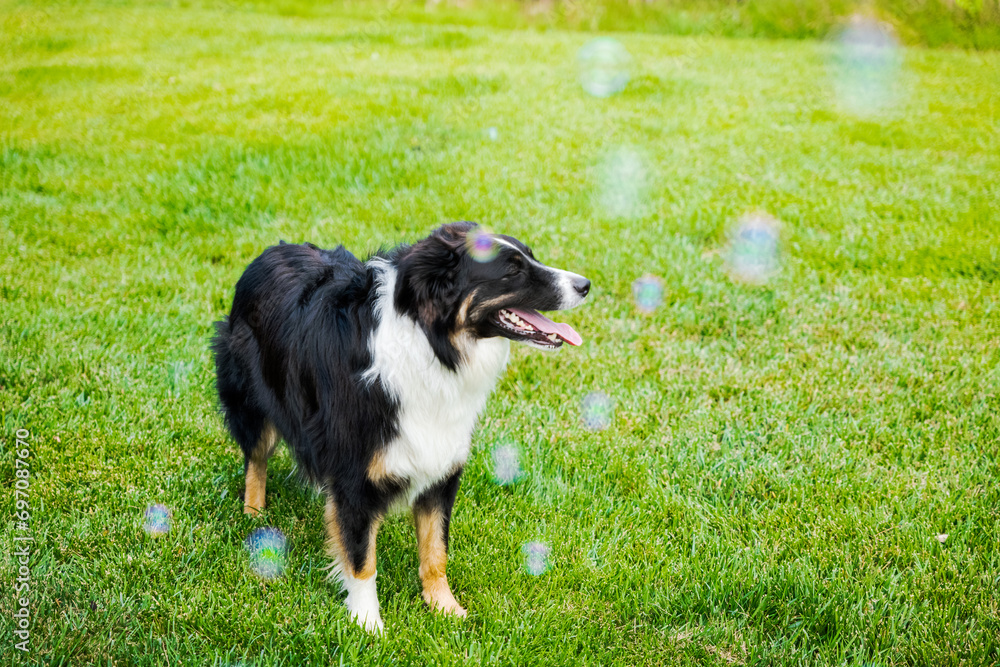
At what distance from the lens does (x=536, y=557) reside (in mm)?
2609

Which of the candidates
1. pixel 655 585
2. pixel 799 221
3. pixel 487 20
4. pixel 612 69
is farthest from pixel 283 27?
pixel 655 585

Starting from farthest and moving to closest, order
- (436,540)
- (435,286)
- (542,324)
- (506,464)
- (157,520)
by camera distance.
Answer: (506,464) → (157,520) → (436,540) → (542,324) → (435,286)

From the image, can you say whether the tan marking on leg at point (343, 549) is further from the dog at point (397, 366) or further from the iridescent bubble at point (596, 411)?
the iridescent bubble at point (596, 411)

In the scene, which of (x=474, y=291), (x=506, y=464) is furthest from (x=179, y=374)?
(x=474, y=291)

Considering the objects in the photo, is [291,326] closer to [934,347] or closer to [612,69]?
[934,347]

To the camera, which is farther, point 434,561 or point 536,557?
point 536,557

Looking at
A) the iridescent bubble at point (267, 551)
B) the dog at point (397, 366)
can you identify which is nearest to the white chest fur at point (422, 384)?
the dog at point (397, 366)

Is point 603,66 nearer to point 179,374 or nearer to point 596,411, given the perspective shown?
point 596,411

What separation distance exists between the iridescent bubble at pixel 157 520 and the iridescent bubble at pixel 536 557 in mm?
1295

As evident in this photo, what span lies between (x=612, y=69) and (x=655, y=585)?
28.4ft

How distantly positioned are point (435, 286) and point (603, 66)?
8.85 meters

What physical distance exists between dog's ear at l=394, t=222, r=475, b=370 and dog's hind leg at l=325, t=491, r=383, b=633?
593mm

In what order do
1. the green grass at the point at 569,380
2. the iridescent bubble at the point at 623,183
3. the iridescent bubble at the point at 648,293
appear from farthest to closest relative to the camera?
the iridescent bubble at the point at 623,183, the iridescent bubble at the point at 648,293, the green grass at the point at 569,380

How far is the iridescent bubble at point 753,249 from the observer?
4.79 m
